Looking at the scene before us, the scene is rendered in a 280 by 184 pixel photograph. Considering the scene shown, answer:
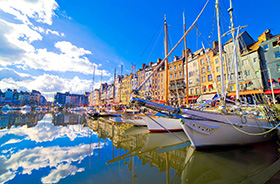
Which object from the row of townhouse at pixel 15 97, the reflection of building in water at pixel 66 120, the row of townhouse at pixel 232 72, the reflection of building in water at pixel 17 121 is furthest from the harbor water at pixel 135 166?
the row of townhouse at pixel 15 97

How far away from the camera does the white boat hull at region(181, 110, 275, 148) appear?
25.5 ft

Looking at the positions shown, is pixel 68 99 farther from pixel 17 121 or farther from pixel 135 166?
pixel 135 166

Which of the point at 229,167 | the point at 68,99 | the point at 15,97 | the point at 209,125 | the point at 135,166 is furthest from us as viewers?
the point at 68,99

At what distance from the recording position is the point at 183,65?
4016 cm

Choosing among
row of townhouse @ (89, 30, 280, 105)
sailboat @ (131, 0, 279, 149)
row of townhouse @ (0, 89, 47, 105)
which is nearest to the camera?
sailboat @ (131, 0, 279, 149)

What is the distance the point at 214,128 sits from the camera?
800 cm

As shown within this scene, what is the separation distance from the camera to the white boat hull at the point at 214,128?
25.5 ft

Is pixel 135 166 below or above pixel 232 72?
below

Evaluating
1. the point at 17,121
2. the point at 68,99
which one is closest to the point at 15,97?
the point at 68,99

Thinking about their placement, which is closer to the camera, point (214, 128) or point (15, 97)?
point (214, 128)

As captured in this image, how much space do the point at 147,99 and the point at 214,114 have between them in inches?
181

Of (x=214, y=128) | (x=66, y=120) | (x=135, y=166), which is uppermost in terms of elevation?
(x=214, y=128)

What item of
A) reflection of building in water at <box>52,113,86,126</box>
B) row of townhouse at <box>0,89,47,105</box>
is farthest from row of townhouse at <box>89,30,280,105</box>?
row of townhouse at <box>0,89,47,105</box>

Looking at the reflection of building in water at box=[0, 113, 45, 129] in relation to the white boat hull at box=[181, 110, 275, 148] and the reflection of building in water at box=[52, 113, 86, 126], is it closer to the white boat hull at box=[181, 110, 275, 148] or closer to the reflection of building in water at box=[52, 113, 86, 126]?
the reflection of building in water at box=[52, 113, 86, 126]
